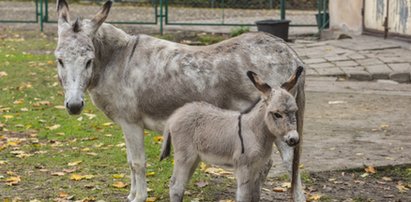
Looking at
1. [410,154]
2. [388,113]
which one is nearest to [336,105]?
[388,113]

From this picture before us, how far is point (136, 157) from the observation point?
22.6ft

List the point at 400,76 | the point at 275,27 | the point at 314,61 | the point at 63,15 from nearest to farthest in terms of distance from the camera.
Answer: the point at 63,15 → the point at 400,76 → the point at 314,61 → the point at 275,27

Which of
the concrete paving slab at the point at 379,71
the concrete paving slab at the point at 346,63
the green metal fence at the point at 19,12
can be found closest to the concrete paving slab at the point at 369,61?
the concrete paving slab at the point at 346,63

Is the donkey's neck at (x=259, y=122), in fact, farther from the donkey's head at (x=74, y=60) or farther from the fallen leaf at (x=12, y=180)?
the fallen leaf at (x=12, y=180)

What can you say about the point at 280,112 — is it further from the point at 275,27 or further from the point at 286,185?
the point at 275,27

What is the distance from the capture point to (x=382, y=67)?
14023mm

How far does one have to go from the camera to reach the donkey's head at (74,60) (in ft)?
19.9

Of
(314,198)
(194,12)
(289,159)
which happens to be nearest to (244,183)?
(289,159)

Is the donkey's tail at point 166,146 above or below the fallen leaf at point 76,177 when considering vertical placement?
above

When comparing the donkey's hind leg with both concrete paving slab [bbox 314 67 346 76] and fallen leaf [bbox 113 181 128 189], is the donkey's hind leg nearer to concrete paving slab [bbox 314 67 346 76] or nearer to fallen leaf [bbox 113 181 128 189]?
fallen leaf [bbox 113 181 128 189]

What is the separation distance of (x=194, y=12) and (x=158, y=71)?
54.0 feet

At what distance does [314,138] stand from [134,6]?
15.4 metres

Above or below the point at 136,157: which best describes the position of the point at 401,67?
below

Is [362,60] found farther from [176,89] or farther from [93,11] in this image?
[93,11]
